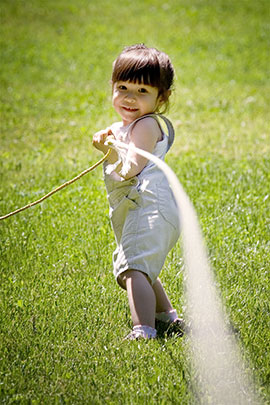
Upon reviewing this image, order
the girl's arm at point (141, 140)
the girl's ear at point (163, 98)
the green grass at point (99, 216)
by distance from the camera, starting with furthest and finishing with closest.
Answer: the girl's ear at point (163, 98)
the girl's arm at point (141, 140)
the green grass at point (99, 216)

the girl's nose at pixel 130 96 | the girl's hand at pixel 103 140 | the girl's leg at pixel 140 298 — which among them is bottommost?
the girl's leg at pixel 140 298

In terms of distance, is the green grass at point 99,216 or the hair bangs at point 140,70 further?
the hair bangs at point 140,70

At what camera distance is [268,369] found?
3.09 metres

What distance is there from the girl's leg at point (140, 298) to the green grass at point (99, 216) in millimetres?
157

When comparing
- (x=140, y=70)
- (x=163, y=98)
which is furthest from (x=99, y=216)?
(x=140, y=70)

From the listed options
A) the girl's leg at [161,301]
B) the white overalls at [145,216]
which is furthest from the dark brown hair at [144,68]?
the girl's leg at [161,301]

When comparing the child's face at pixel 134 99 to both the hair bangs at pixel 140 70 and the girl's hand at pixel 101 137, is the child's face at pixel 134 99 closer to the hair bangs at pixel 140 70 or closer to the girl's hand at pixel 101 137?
the hair bangs at pixel 140 70

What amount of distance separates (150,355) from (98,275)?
1.10 m

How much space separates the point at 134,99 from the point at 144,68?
0.17m

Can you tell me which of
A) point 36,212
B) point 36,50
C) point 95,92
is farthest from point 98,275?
point 36,50

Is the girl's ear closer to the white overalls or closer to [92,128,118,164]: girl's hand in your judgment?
the white overalls

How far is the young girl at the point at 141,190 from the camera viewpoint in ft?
11.0

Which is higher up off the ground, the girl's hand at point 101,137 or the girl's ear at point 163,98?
the girl's ear at point 163,98

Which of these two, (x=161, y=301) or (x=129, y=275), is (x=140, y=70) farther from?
(x=161, y=301)
